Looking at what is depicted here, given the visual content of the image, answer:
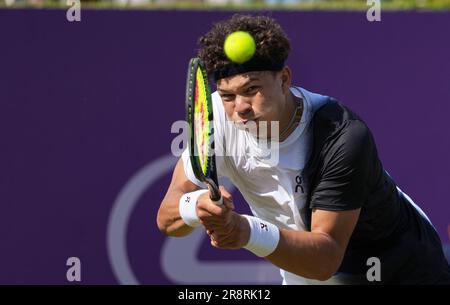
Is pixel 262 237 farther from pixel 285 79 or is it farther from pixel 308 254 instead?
pixel 285 79

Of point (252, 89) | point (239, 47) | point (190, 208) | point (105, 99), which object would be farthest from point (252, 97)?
point (105, 99)

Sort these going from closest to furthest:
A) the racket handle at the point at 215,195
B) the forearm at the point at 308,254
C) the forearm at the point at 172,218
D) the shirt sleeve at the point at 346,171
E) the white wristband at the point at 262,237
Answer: the racket handle at the point at 215,195 → the white wristband at the point at 262,237 → the forearm at the point at 308,254 → the shirt sleeve at the point at 346,171 → the forearm at the point at 172,218

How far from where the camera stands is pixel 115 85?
16.1 feet

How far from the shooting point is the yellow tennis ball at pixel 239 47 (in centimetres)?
289

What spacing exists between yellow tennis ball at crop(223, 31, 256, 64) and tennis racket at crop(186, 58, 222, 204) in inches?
4.8

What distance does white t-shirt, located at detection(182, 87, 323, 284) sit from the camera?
310 centimetres

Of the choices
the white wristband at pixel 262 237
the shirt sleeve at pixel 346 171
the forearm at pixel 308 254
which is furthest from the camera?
the shirt sleeve at pixel 346 171

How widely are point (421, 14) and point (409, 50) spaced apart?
213 millimetres

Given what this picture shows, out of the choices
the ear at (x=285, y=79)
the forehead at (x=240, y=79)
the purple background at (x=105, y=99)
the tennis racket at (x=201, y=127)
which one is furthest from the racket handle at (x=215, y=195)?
the purple background at (x=105, y=99)

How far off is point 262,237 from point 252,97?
0.47 meters

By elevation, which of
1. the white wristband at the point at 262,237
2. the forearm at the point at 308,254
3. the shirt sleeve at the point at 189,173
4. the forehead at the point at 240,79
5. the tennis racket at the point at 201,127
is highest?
the forehead at the point at 240,79

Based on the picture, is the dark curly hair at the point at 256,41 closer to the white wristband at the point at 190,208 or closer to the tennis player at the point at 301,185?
the tennis player at the point at 301,185

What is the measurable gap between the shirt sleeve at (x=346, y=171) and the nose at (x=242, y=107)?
12.0 inches

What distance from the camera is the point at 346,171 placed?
2.99 m
